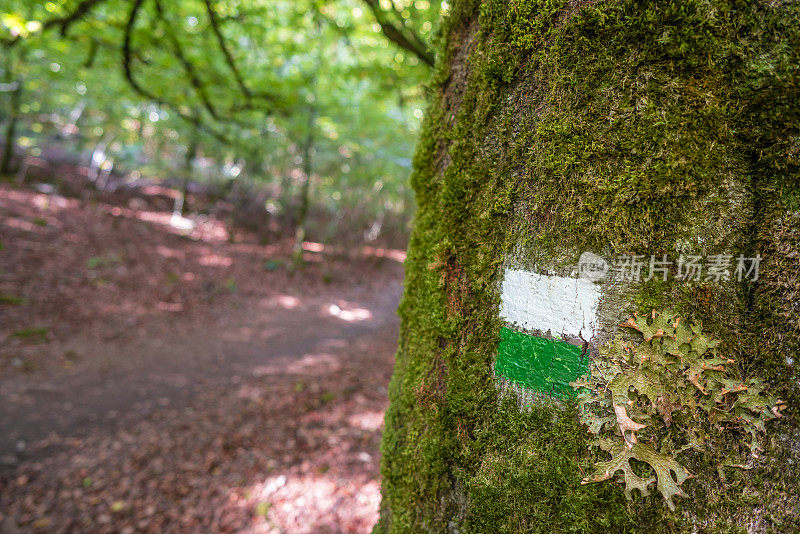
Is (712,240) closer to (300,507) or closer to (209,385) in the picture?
(300,507)

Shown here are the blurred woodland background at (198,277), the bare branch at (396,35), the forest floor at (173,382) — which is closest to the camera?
the forest floor at (173,382)

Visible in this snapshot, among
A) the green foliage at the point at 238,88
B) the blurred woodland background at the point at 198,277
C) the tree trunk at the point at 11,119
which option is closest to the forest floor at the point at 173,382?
the blurred woodland background at the point at 198,277

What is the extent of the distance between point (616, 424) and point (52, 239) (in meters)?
13.4

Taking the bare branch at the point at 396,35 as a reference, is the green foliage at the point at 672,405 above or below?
below

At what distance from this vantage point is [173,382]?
6.25 m

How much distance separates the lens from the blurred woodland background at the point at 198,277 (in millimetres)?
3906

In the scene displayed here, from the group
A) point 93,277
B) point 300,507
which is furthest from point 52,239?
point 300,507

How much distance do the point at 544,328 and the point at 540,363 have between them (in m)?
0.08

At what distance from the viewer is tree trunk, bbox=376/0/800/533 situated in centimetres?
74

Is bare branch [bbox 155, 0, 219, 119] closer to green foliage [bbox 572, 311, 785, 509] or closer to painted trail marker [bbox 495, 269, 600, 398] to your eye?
painted trail marker [bbox 495, 269, 600, 398]

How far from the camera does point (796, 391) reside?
28.4 inches

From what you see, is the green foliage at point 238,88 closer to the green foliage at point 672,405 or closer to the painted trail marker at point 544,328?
the painted trail marker at point 544,328

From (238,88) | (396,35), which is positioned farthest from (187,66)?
(396,35)

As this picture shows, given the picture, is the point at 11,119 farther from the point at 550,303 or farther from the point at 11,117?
the point at 550,303
